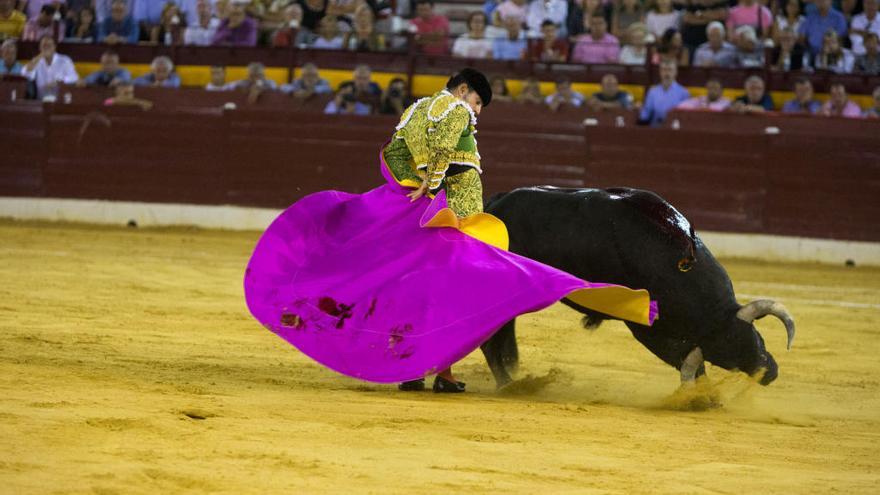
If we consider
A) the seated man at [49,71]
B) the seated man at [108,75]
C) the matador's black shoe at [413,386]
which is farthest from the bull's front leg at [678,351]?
the seated man at [49,71]

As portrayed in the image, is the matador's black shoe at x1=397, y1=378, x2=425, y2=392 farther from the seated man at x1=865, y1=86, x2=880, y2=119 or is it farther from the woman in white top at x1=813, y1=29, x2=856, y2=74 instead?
the woman in white top at x1=813, y1=29, x2=856, y2=74

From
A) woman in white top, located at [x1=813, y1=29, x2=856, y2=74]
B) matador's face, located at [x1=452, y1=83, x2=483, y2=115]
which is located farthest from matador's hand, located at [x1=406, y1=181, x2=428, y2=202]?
woman in white top, located at [x1=813, y1=29, x2=856, y2=74]

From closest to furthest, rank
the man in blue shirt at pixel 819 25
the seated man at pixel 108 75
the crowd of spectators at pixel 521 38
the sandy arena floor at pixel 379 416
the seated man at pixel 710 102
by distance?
the sandy arena floor at pixel 379 416 < the seated man at pixel 710 102 < the crowd of spectators at pixel 521 38 < the man in blue shirt at pixel 819 25 < the seated man at pixel 108 75

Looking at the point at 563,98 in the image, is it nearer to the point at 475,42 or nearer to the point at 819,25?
the point at 475,42

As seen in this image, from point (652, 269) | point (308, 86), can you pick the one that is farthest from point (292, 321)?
point (308, 86)

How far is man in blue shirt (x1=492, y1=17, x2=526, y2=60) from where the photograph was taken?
461 inches

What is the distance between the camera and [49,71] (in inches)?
488

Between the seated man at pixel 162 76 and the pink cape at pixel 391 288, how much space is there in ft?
24.3

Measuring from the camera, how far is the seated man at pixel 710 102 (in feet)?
36.1

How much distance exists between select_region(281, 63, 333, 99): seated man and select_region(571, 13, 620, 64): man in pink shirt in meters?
2.34

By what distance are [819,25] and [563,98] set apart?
2402mm

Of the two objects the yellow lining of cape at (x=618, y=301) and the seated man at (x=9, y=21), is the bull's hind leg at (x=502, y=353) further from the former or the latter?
the seated man at (x=9, y=21)

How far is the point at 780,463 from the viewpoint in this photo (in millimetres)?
3779

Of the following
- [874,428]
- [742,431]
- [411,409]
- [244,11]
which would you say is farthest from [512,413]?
[244,11]
